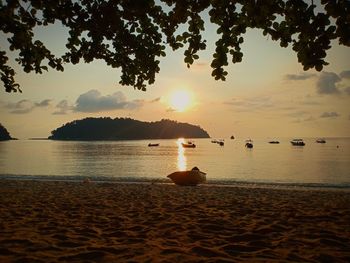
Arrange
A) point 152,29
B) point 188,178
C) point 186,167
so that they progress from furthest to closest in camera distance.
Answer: point 186,167 < point 188,178 < point 152,29

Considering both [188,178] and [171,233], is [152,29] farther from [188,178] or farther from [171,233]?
[188,178]

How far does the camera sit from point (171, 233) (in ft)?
24.8

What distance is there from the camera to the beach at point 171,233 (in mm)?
5898

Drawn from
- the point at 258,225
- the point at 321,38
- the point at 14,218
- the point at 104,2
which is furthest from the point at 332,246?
the point at 14,218

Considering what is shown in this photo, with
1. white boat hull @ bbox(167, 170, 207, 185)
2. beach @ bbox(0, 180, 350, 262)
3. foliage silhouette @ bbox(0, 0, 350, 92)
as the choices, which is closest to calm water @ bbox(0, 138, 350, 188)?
white boat hull @ bbox(167, 170, 207, 185)

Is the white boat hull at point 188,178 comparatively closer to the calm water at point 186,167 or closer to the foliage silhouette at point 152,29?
the calm water at point 186,167

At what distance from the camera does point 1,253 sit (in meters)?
5.89

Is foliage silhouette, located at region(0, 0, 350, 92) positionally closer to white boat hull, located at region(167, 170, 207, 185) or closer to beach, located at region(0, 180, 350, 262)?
beach, located at region(0, 180, 350, 262)

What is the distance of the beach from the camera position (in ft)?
19.4

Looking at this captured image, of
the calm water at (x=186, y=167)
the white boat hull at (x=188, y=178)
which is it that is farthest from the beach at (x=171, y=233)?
the calm water at (x=186, y=167)

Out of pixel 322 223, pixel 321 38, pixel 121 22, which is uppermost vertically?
pixel 121 22

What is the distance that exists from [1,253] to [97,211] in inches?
187

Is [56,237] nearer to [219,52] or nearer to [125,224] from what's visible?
[125,224]

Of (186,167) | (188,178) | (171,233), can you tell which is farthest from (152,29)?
(186,167)
